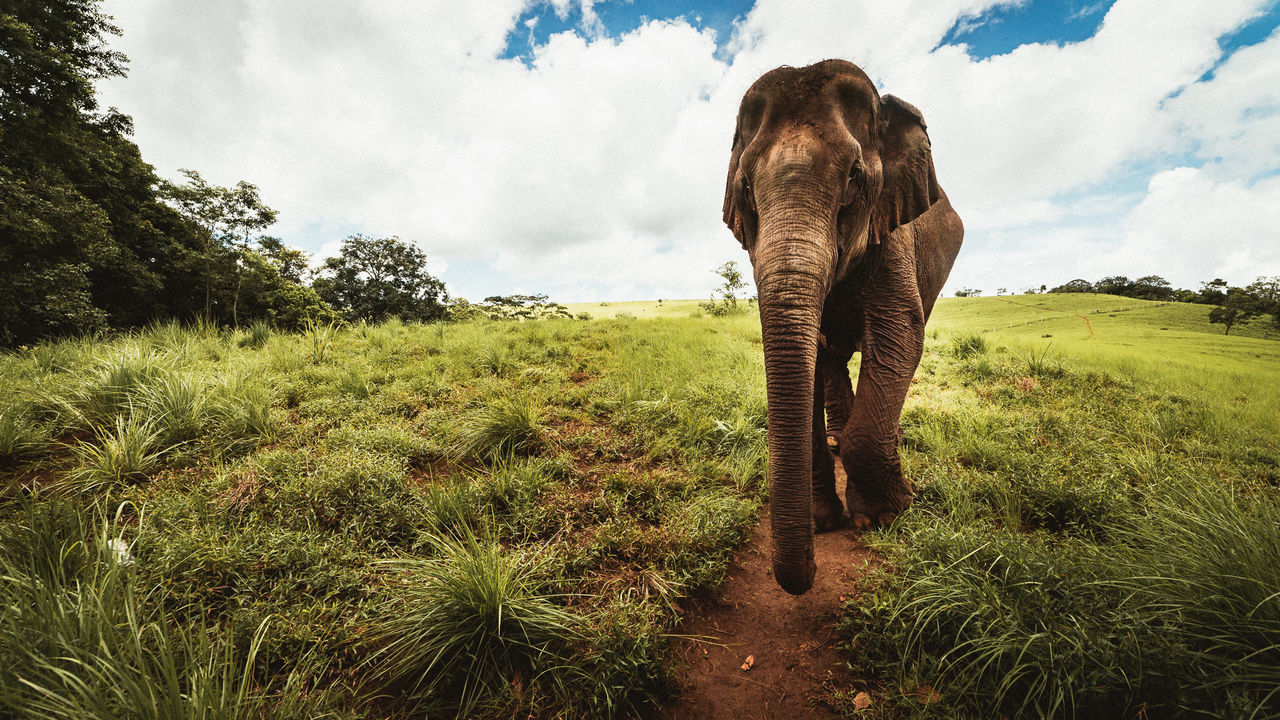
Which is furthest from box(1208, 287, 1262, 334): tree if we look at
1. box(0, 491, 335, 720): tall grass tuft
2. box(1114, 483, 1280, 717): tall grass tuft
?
box(0, 491, 335, 720): tall grass tuft

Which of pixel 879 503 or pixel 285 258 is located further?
pixel 285 258

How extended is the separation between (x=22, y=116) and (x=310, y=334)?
12.7m

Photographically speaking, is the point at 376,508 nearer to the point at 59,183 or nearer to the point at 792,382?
the point at 792,382

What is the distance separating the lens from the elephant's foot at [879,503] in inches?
122

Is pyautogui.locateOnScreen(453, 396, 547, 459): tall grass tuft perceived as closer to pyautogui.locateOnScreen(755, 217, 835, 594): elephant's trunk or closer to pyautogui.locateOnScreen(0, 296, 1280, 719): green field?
pyautogui.locateOnScreen(0, 296, 1280, 719): green field

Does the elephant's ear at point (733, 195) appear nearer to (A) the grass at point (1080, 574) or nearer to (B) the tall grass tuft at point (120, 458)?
(A) the grass at point (1080, 574)

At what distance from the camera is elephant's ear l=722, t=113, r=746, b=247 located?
10.1 ft

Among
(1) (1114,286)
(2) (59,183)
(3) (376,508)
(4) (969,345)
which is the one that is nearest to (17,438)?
(3) (376,508)

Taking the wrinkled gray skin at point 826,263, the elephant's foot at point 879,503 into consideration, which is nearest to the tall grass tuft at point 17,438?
the wrinkled gray skin at point 826,263

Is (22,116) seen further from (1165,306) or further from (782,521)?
(1165,306)

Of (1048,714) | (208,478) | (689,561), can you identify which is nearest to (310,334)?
(208,478)

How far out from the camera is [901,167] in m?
2.96

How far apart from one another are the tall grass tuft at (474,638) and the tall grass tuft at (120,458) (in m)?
2.77

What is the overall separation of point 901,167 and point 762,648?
332 cm
